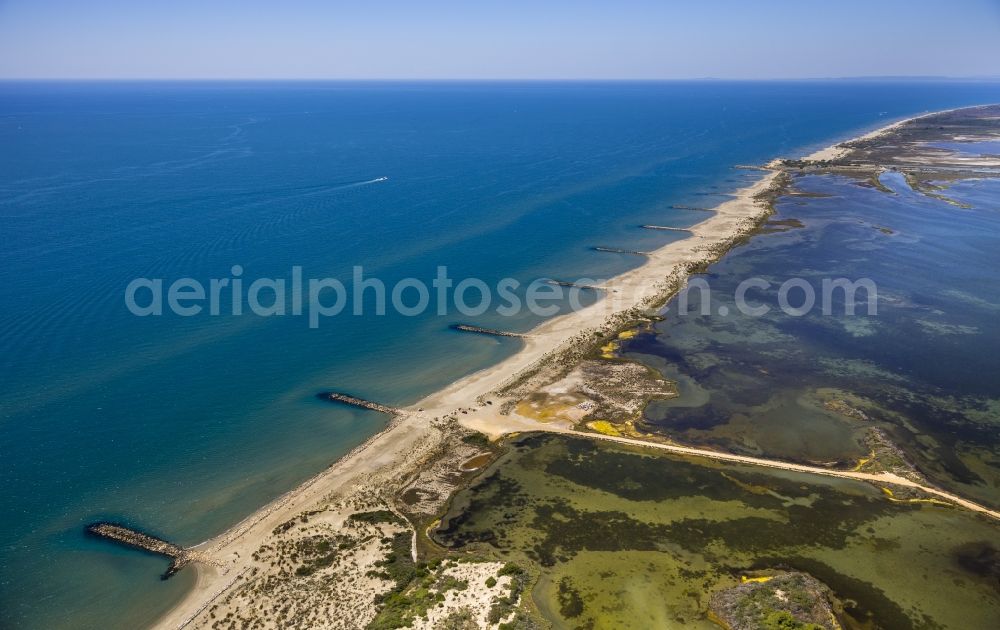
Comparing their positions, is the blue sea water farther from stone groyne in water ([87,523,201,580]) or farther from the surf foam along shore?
the surf foam along shore

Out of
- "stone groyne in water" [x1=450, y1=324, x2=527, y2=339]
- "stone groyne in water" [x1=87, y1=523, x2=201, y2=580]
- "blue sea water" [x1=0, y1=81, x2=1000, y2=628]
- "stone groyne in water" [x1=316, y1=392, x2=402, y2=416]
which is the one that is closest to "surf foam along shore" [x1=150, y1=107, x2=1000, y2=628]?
"stone groyne in water" [x1=87, y1=523, x2=201, y2=580]

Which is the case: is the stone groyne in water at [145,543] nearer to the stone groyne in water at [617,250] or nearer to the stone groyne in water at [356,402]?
the stone groyne in water at [356,402]

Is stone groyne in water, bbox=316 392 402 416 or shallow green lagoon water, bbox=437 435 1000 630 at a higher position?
stone groyne in water, bbox=316 392 402 416


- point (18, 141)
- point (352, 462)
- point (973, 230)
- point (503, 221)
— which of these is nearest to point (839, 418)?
point (352, 462)

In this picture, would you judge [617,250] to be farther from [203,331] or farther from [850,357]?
[203,331]

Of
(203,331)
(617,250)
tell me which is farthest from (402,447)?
(617,250)

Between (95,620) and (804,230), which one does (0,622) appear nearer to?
(95,620)
